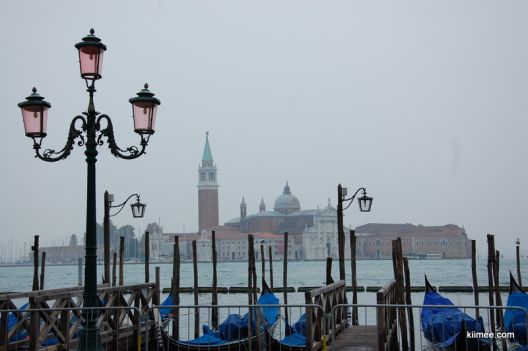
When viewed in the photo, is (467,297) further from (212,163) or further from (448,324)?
(212,163)

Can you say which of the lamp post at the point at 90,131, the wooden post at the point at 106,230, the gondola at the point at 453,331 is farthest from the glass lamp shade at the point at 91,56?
the wooden post at the point at 106,230

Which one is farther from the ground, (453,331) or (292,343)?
(453,331)

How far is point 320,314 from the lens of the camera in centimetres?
787

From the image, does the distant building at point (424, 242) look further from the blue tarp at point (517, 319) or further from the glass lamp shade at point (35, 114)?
the glass lamp shade at point (35, 114)

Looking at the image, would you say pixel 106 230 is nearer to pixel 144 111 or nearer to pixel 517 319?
pixel 517 319

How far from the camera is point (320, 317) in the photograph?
305 inches

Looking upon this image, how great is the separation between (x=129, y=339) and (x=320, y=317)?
311 cm

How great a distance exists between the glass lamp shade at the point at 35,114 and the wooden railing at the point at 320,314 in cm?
296

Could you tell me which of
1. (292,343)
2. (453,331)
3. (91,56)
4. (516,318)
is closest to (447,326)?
(453,331)

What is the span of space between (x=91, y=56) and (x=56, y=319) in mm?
3378

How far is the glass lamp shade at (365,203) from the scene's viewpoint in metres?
11.9

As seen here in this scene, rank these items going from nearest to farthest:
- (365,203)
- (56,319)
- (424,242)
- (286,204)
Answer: (56,319), (365,203), (424,242), (286,204)

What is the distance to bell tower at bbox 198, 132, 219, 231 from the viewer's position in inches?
4508

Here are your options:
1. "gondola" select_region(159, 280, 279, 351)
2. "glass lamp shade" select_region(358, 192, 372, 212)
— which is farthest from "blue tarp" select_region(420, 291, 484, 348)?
"glass lamp shade" select_region(358, 192, 372, 212)
